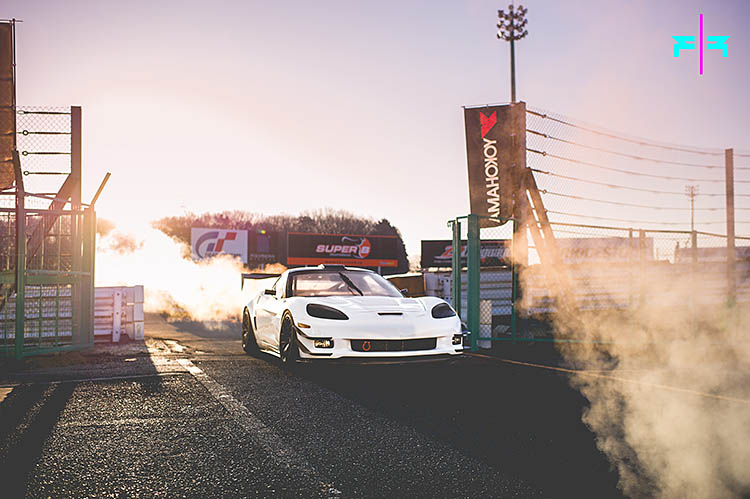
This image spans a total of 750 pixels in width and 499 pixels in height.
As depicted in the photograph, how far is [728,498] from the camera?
2.84 meters

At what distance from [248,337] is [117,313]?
11.2ft

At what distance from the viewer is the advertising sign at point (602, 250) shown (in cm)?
1129

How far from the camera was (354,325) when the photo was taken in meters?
6.36

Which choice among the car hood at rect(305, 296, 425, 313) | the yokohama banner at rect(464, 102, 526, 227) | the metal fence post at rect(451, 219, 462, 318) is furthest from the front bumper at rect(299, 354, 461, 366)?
the yokohama banner at rect(464, 102, 526, 227)

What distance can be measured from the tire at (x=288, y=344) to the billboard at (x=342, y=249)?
1476 inches

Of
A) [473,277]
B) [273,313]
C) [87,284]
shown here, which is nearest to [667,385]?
[473,277]

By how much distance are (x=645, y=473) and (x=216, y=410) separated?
3.21m

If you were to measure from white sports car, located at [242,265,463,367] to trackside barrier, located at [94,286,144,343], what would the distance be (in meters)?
Result: 4.36

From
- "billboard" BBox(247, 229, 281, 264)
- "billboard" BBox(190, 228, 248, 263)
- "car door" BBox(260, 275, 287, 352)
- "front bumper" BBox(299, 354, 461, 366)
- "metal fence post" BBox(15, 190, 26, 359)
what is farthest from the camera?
"billboard" BBox(247, 229, 281, 264)

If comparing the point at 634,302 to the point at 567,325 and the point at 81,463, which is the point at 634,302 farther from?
the point at 81,463

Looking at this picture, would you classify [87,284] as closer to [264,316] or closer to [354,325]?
[264,316]

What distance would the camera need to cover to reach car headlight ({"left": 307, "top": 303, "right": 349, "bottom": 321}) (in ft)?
21.3

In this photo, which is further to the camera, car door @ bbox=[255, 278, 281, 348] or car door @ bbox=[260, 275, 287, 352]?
car door @ bbox=[255, 278, 281, 348]

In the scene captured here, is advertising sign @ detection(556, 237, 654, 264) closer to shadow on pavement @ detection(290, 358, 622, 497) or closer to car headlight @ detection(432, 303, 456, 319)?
shadow on pavement @ detection(290, 358, 622, 497)
